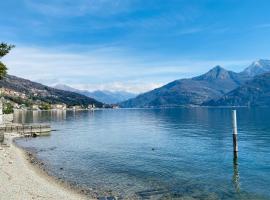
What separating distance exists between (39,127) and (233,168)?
7884 centimetres

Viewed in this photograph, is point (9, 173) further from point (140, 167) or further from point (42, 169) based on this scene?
point (140, 167)

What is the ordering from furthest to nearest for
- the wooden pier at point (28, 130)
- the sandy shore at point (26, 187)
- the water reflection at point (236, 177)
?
the wooden pier at point (28, 130) < the water reflection at point (236, 177) < the sandy shore at point (26, 187)

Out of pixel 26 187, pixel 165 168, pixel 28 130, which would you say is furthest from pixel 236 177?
pixel 28 130

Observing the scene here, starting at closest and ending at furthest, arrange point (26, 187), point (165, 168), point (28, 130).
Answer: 1. point (26, 187)
2. point (165, 168)
3. point (28, 130)

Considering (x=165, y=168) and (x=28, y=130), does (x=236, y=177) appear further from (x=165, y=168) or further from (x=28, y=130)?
(x=28, y=130)

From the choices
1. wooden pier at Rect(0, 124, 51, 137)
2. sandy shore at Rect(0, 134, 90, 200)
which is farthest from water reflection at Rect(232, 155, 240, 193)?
wooden pier at Rect(0, 124, 51, 137)

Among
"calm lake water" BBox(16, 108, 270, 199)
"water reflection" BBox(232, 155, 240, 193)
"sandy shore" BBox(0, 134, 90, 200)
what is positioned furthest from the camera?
"water reflection" BBox(232, 155, 240, 193)

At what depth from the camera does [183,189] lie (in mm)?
42562

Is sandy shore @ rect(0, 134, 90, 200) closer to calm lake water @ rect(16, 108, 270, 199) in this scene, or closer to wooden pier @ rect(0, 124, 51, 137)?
calm lake water @ rect(16, 108, 270, 199)

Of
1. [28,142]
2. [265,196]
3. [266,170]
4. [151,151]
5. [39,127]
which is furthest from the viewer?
[39,127]

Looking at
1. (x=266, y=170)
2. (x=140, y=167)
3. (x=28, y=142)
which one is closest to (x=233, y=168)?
(x=266, y=170)

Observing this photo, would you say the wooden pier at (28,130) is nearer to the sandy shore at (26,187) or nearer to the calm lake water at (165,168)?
the calm lake water at (165,168)

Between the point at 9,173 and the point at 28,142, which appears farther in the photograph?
the point at 28,142

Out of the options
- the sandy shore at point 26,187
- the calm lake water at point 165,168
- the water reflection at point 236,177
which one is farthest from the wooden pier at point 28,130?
the water reflection at point 236,177
